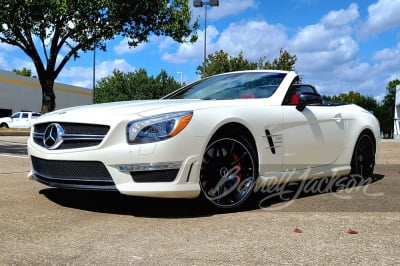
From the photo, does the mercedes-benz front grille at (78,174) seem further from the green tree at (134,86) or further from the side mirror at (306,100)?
the green tree at (134,86)

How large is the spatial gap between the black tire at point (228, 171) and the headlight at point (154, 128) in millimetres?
386

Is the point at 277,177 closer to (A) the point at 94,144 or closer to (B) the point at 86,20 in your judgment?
(A) the point at 94,144

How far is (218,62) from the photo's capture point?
4262cm

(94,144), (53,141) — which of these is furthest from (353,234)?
(53,141)

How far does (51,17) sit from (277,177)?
14871 mm

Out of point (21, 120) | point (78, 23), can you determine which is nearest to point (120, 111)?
point (78, 23)

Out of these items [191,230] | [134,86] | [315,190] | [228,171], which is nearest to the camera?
[191,230]

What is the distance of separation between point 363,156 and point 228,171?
285cm

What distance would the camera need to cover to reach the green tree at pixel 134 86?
6500 centimetres

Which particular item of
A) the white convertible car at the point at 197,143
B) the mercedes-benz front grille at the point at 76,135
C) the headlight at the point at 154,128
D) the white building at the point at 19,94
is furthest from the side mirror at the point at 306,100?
the white building at the point at 19,94

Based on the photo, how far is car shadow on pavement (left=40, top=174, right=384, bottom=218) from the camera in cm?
455

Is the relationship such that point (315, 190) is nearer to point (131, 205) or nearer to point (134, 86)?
point (131, 205)

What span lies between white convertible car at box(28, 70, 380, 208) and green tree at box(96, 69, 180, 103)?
59.5 metres

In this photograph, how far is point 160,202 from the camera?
16.6ft
